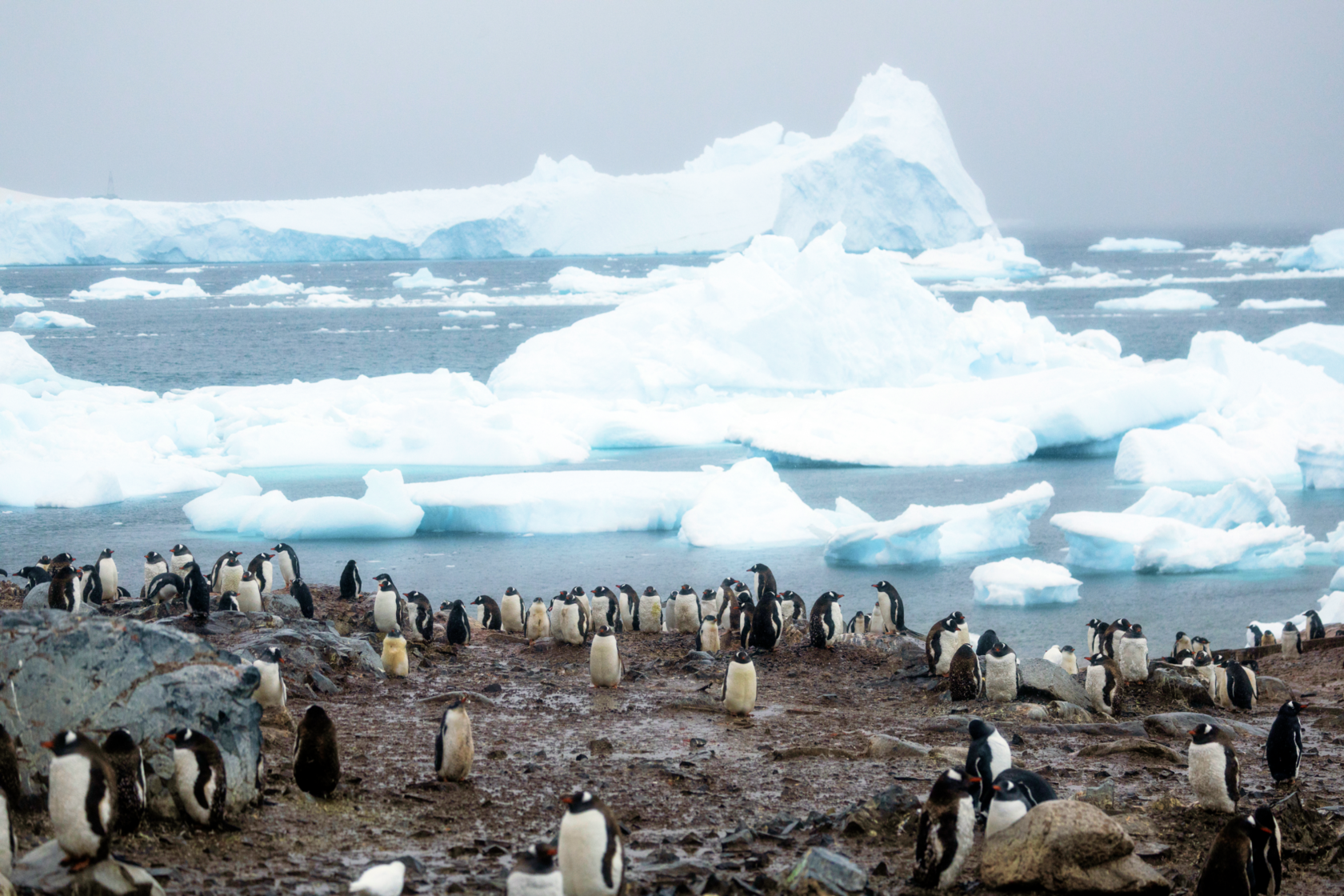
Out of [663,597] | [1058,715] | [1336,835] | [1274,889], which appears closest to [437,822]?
[1274,889]

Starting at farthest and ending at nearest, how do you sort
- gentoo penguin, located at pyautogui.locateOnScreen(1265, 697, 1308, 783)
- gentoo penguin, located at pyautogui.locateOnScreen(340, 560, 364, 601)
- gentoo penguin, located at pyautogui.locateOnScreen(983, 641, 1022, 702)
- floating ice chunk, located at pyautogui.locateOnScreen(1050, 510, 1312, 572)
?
floating ice chunk, located at pyautogui.locateOnScreen(1050, 510, 1312, 572)
gentoo penguin, located at pyautogui.locateOnScreen(340, 560, 364, 601)
gentoo penguin, located at pyautogui.locateOnScreen(983, 641, 1022, 702)
gentoo penguin, located at pyautogui.locateOnScreen(1265, 697, 1308, 783)

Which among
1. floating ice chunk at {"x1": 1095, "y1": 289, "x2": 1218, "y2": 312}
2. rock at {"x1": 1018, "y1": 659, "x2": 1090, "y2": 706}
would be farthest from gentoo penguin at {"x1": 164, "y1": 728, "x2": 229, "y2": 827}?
floating ice chunk at {"x1": 1095, "y1": 289, "x2": 1218, "y2": 312}

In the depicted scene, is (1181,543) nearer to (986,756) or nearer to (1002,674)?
(1002,674)

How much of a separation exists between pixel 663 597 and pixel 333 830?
438 inches

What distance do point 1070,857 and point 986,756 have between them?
1192 millimetres

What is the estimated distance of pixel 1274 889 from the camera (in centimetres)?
487

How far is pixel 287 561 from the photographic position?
14797 mm

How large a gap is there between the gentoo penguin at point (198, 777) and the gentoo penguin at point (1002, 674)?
563cm

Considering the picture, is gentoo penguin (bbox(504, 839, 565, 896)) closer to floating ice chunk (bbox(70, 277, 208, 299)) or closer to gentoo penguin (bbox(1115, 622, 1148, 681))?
gentoo penguin (bbox(1115, 622, 1148, 681))

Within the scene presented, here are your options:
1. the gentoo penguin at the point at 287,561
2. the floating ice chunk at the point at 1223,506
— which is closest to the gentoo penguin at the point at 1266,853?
the gentoo penguin at the point at 287,561

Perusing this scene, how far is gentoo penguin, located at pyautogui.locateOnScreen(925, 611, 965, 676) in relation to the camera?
32.3 ft

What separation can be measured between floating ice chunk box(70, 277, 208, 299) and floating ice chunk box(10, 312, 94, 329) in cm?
1486

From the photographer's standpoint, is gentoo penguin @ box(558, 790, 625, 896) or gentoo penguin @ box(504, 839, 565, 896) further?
gentoo penguin @ box(558, 790, 625, 896)

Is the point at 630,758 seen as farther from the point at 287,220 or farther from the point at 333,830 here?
the point at 287,220
